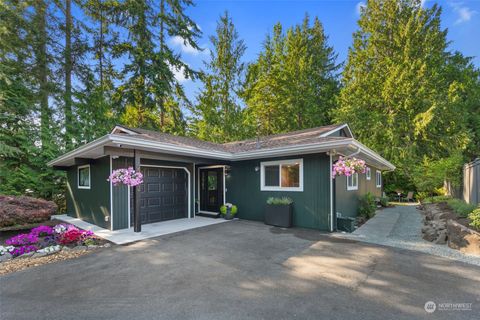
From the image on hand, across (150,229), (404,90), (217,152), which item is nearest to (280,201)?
(217,152)

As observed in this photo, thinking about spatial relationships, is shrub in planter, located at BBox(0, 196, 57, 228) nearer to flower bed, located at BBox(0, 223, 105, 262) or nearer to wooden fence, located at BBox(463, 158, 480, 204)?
flower bed, located at BBox(0, 223, 105, 262)

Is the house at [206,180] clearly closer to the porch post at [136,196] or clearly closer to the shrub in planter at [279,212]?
the porch post at [136,196]

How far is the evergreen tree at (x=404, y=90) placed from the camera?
14336 millimetres

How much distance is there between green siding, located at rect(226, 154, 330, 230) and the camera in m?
6.32

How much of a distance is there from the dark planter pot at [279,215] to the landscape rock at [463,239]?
137 inches

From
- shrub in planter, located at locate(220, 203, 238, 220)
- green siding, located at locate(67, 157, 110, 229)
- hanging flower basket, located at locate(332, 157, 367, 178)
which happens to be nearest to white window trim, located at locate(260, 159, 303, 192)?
hanging flower basket, located at locate(332, 157, 367, 178)

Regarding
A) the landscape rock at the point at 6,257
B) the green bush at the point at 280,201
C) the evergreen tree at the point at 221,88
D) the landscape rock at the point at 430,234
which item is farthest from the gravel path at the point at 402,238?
the evergreen tree at the point at 221,88

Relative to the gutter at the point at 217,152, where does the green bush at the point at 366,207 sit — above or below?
below

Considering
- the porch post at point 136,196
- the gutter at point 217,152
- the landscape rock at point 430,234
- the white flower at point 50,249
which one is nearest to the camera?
the white flower at point 50,249

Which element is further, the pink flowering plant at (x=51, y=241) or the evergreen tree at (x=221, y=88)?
the evergreen tree at (x=221, y=88)

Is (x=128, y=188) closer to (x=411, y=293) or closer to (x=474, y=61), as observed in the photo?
(x=411, y=293)

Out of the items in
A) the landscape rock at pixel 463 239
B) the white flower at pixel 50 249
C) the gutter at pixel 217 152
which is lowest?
the white flower at pixel 50 249

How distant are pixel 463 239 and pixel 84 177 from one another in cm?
1084

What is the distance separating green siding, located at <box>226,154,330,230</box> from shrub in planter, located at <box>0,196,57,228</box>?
714cm
